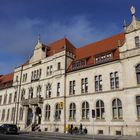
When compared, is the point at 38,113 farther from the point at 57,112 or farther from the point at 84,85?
the point at 84,85

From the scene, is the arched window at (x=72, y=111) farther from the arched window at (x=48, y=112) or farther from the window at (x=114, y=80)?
the window at (x=114, y=80)

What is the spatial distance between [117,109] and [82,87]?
9144 mm

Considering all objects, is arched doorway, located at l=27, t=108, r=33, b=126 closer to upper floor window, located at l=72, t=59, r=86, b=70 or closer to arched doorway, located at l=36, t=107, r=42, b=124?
arched doorway, located at l=36, t=107, r=42, b=124

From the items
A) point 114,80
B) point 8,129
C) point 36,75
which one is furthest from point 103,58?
point 8,129

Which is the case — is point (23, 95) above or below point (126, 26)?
below

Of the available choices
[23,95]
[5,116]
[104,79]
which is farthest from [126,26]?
[5,116]

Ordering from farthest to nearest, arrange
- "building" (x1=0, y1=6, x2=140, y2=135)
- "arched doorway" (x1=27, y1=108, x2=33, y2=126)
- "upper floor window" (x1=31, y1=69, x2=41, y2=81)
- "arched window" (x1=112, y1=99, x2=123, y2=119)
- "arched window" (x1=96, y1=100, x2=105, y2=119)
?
"upper floor window" (x1=31, y1=69, x2=41, y2=81)
"arched doorway" (x1=27, y1=108, x2=33, y2=126)
"arched window" (x1=96, y1=100, x2=105, y2=119)
"arched window" (x1=112, y1=99, x2=123, y2=119)
"building" (x1=0, y1=6, x2=140, y2=135)

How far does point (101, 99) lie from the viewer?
1419 inches

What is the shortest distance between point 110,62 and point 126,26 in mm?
6844

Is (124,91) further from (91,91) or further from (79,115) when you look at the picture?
(79,115)

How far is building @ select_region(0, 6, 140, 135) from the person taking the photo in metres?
32.4

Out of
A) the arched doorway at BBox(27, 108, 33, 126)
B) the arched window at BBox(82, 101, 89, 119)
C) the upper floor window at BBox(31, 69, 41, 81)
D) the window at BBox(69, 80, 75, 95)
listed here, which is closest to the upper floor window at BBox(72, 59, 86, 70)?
the window at BBox(69, 80, 75, 95)

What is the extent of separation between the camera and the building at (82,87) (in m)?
32.4

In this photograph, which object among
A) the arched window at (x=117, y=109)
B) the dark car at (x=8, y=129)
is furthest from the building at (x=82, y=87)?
the dark car at (x=8, y=129)
